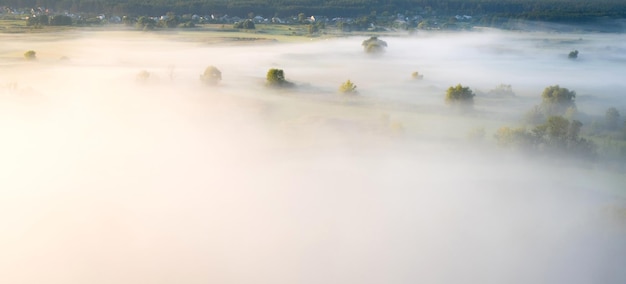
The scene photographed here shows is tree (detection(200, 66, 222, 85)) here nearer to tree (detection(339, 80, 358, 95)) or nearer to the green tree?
tree (detection(339, 80, 358, 95))

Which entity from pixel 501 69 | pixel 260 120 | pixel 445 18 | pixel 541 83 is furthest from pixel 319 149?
pixel 445 18

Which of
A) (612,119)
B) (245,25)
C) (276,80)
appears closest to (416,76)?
(276,80)

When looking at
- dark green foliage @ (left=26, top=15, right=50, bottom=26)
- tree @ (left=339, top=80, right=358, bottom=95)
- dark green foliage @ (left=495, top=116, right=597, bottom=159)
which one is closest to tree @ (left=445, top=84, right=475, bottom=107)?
tree @ (left=339, top=80, right=358, bottom=95)

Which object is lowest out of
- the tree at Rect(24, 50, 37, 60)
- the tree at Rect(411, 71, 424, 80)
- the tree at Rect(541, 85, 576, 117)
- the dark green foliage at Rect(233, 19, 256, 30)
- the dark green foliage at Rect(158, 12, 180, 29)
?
the tree at Rect(411, 71, 424, 80)

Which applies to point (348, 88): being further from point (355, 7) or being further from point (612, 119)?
point (355, 7)

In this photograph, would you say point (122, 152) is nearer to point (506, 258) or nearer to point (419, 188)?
point (419, 188)

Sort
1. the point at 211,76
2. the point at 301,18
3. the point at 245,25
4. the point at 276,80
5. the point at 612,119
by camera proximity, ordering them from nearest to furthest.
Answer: the point at 612,119, the point at 276,80, the point at 211,76, the point at 245,25, the point at 301,18

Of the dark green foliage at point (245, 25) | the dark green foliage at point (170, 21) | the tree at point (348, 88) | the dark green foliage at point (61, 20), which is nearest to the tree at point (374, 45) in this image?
the dark green foliage at point (245, 25)
